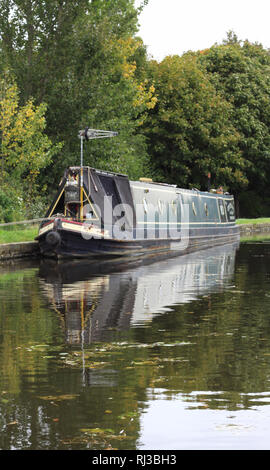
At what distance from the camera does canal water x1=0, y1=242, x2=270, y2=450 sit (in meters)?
6.41

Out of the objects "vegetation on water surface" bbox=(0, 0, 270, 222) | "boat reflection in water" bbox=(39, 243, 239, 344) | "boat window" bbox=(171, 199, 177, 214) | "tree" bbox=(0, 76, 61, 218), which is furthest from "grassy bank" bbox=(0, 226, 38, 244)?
"boat window" bbox=(171, 199, 177, 214)

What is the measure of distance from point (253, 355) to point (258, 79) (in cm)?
5467

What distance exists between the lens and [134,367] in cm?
892

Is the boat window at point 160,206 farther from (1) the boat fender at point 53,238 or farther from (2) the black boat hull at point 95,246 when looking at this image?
(1) the boat fender at point 53,238

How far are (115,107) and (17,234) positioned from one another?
1342cm

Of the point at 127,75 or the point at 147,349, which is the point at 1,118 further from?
the point at 147,349

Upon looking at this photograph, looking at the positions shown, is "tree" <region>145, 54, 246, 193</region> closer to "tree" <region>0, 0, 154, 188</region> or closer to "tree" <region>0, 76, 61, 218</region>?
"tree" <region>0, 0, 154, 188</region>

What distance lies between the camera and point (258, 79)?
6238cm

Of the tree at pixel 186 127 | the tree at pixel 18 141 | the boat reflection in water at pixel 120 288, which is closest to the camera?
the boat reflection in water at pixel 120 288

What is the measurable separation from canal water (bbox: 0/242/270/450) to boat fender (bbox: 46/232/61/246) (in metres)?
7.70

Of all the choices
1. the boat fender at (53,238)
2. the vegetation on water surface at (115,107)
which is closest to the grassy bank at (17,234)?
the vegetation on water surface at (115,107)

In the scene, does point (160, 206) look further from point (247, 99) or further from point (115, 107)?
point (247, 99)

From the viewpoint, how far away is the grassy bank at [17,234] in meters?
26.7
